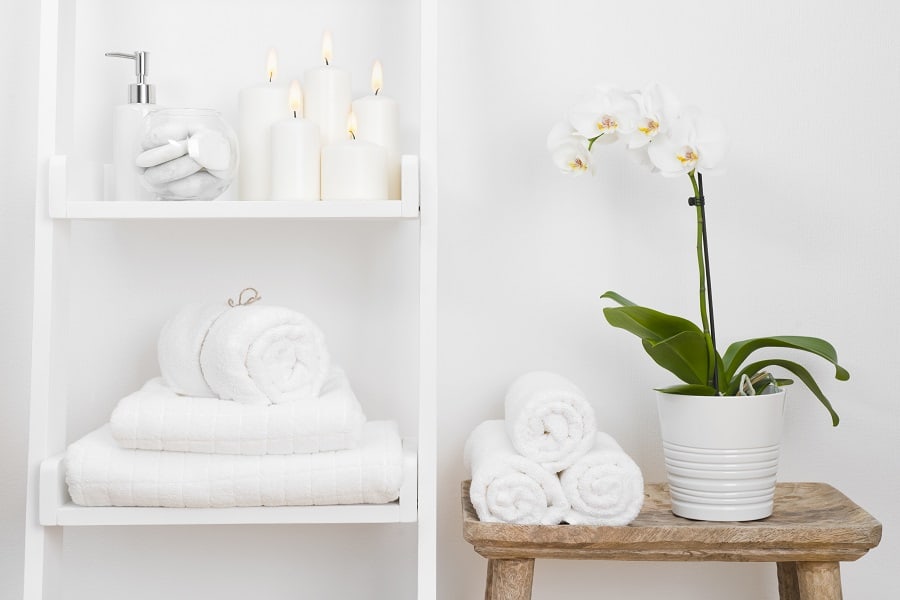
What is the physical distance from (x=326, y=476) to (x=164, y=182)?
35 centimetres

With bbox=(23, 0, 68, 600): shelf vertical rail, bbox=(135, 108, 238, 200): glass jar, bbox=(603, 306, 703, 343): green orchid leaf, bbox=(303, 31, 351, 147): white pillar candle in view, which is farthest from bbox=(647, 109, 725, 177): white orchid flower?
bbox=(23, 0, 68, 600): shelf vertical rail

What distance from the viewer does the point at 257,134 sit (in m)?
1.05

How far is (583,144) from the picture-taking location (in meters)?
1.08

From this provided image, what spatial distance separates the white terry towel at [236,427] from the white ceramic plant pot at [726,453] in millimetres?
366

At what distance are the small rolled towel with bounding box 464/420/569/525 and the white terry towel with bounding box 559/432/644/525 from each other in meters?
0.01

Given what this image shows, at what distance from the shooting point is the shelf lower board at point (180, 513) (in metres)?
0.96

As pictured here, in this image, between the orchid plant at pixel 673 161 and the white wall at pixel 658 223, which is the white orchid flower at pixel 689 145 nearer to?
the orchid plant at pixel 673 161

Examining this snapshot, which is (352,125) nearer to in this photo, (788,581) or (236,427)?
(236,427)

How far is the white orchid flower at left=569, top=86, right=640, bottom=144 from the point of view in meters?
1.03

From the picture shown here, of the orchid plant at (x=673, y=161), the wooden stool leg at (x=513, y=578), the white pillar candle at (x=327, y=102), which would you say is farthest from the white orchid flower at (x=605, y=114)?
the wooden stool leg at (x=513, y=578)

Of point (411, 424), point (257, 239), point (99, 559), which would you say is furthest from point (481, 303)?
point (99, 559)

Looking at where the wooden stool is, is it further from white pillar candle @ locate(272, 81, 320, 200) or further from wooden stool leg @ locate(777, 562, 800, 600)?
white pillar candle @ locate(272, 81, 320, 200)

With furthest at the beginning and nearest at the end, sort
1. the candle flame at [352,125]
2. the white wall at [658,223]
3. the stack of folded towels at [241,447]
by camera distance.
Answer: the white wall at [658,223]
the candle flame at [352,125]
the stack of folded towels at [241,447]

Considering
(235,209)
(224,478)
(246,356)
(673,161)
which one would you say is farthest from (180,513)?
(673,161)
